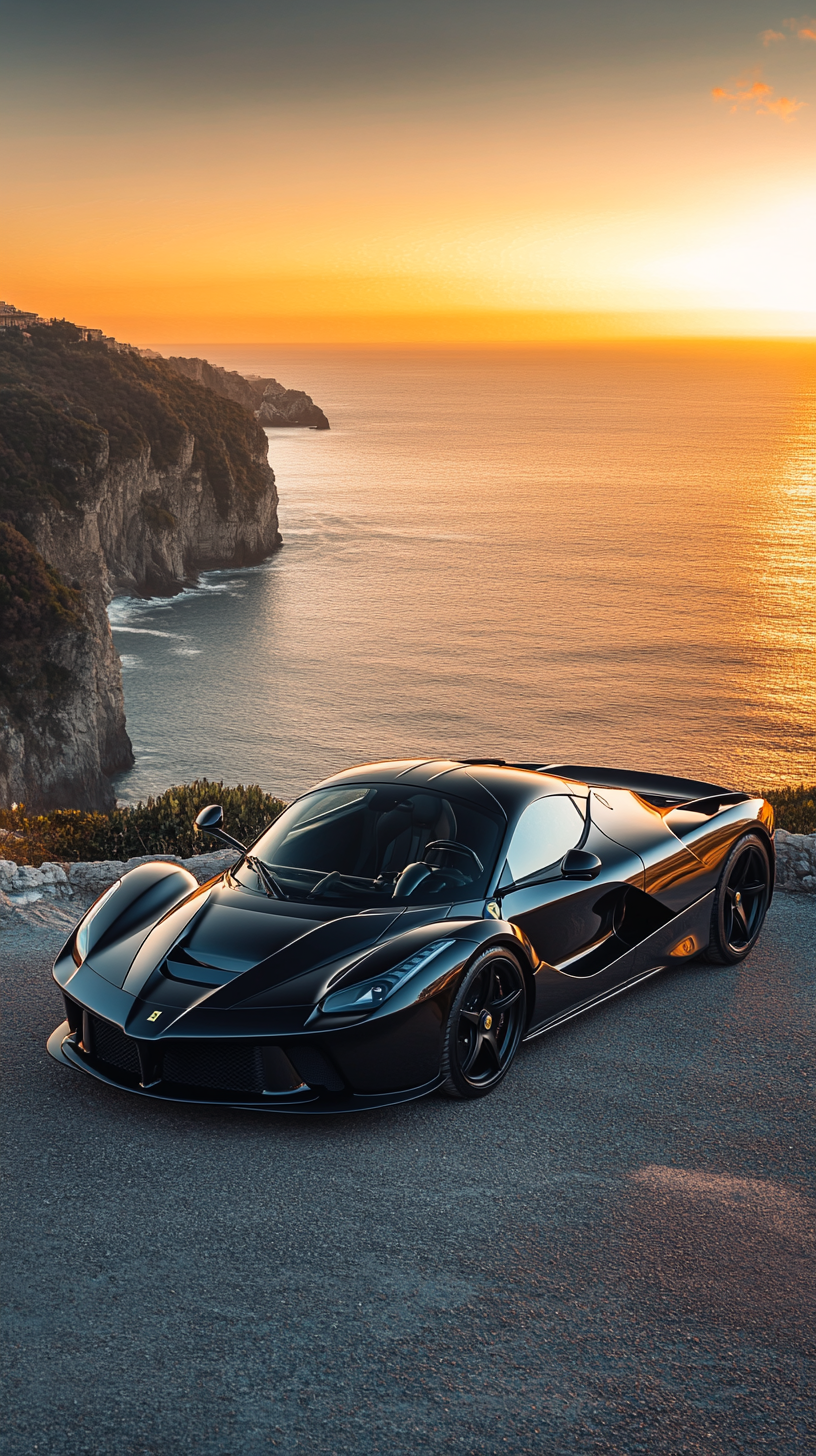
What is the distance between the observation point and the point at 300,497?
5846 inches

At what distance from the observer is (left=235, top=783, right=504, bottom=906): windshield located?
554 cm

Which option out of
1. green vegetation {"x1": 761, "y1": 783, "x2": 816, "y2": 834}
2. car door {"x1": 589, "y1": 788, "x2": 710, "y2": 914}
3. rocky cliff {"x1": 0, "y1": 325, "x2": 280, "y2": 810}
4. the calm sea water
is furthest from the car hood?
the calm sea water

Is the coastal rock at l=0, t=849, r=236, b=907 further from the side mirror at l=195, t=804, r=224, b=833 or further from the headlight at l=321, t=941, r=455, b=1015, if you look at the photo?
the headlight at l=321, t=941, r=455, b=1015

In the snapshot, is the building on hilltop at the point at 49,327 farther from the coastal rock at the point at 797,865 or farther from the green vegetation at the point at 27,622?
the coastal rock at the point at 797,865

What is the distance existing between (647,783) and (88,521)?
5393cm

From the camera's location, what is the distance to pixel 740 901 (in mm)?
7410

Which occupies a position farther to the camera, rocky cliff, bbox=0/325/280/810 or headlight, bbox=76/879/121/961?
rocky cliff, bbox=0/325/280/810

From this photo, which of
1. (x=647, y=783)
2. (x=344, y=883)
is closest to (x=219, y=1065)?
(x=344, y=883)

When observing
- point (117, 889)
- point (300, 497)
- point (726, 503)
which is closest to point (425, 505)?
point (300, 497)

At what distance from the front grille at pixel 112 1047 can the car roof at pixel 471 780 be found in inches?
77.3

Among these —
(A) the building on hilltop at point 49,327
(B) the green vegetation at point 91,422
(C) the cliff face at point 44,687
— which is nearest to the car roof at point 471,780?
(C) the cliff face at point 44,687

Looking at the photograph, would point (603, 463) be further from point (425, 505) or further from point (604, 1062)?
point (604, 1062)

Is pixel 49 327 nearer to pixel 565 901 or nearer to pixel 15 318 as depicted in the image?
pixel 15 318

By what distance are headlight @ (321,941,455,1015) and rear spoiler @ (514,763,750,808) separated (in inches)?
111
